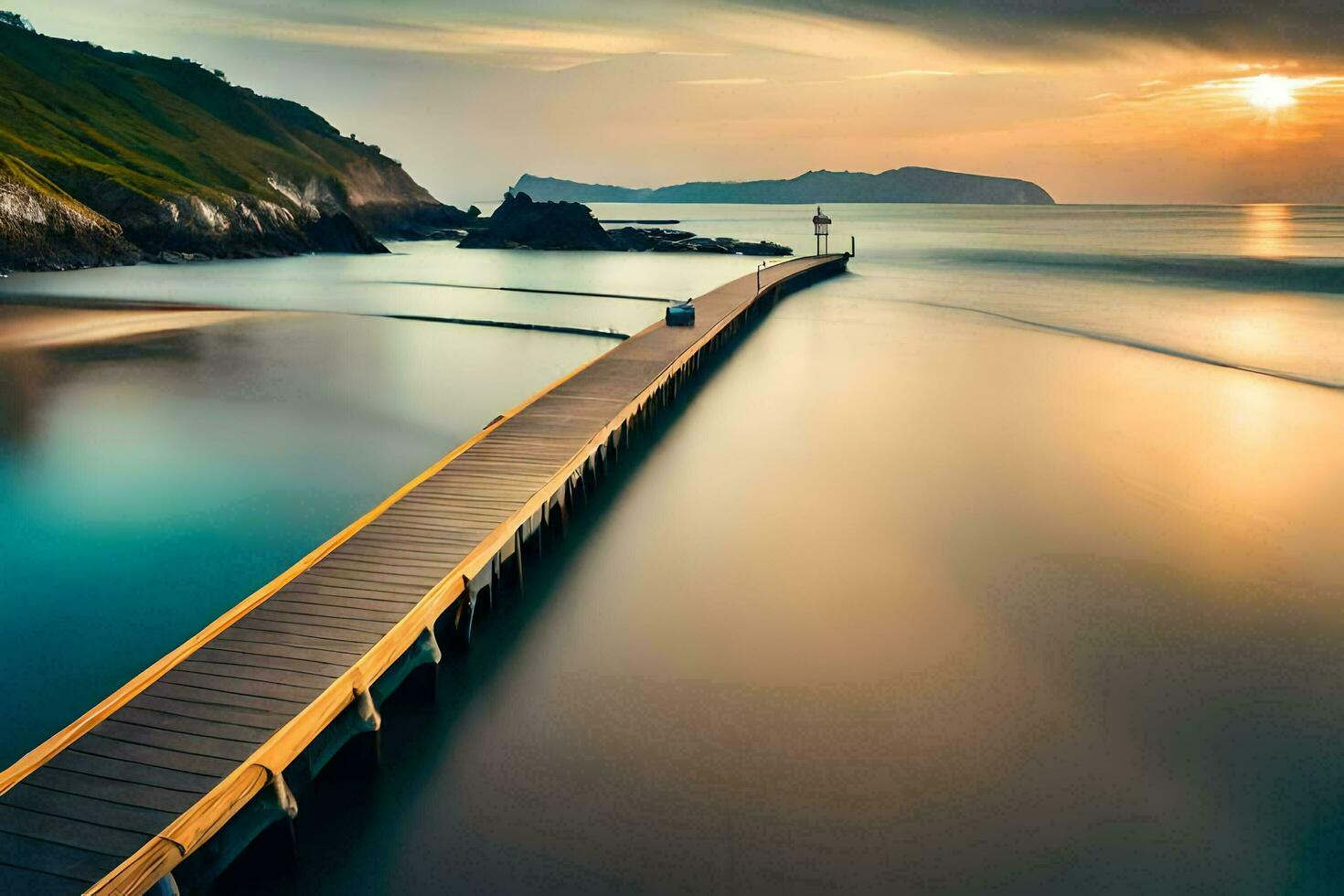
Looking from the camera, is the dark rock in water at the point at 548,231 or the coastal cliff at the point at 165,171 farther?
the dark rock in water at the point at 548,231

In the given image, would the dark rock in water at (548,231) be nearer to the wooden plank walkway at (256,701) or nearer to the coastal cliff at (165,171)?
the coastal cliff at (165,171)

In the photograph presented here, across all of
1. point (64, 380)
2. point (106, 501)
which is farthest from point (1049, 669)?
point (64, 380)

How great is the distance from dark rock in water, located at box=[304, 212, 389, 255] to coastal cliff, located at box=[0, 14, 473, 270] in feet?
0.44

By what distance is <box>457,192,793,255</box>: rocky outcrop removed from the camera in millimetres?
101688

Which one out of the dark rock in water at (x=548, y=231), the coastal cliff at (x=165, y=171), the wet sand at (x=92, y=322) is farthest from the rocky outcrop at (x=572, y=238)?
the wet sand at (x=92, y=322)

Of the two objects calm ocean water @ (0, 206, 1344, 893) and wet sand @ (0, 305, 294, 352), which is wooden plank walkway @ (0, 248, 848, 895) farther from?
wet sand @ (0, 305, 294, 352)

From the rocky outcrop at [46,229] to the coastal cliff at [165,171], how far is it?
10 centimetres

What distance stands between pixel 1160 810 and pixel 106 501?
58.7 feet

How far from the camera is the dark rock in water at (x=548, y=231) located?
348ft

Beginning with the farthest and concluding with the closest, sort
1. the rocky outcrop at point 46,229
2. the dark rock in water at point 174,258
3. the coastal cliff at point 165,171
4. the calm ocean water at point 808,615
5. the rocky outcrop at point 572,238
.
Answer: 1. the rocky outcrop at point 572,238
2. the dark rock in water at point 174,258
3. the coastal cliff at point 165,171
4. the rocky outcrop at point 46,229
5. the calm ocean water at point 808,615

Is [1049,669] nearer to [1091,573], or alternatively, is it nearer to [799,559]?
[1091,573]

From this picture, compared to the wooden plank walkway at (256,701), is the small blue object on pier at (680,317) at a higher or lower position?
higher

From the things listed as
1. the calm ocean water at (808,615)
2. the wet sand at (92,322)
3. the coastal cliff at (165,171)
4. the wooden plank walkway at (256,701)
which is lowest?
the calm ocean water at (808,615)

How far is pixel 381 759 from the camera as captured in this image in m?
9.25
